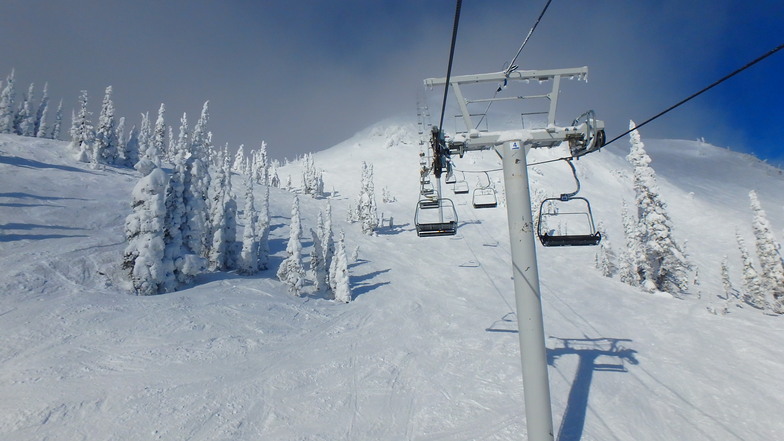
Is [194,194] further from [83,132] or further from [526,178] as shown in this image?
[83,132]

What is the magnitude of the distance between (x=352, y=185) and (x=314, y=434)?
4739 inches

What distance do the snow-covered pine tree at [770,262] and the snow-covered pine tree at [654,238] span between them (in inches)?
→ 661

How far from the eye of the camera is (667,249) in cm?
3177

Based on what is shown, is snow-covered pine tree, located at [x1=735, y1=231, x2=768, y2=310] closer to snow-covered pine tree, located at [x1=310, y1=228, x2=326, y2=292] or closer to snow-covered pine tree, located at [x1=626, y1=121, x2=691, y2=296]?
snow-covered pine tree, located at [x1=626, y1=121, x2=691, y2=296]

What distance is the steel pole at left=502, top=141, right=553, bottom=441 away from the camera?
6867 mm

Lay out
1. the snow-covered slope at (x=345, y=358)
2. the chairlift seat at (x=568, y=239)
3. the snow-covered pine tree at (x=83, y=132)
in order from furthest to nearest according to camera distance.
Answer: the snow-covered pine tree at (x=83, y=132), the snow-covered slope at (x=345, y=358), the chairlift seat at (x=568, y=239)

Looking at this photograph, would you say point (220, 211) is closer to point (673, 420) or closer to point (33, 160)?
point (673, 420)

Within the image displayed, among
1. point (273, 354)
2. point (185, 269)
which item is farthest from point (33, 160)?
point (273, 354)

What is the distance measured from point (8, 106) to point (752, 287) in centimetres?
13914

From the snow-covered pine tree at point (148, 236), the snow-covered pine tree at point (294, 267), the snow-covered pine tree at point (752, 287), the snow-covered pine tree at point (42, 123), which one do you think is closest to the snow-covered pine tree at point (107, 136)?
the snow-covered pine tree at point (42, 123)

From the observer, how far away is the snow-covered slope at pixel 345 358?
33.4 ft

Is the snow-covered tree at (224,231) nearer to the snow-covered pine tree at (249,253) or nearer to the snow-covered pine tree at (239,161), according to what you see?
the snow-covered pine tree at (249,253)

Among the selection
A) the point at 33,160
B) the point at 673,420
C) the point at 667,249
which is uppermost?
the point at 33,160

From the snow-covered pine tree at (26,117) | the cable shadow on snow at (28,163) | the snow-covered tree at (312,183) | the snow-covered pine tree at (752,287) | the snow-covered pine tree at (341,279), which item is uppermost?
the snow-covered pine tree at (26,117)
